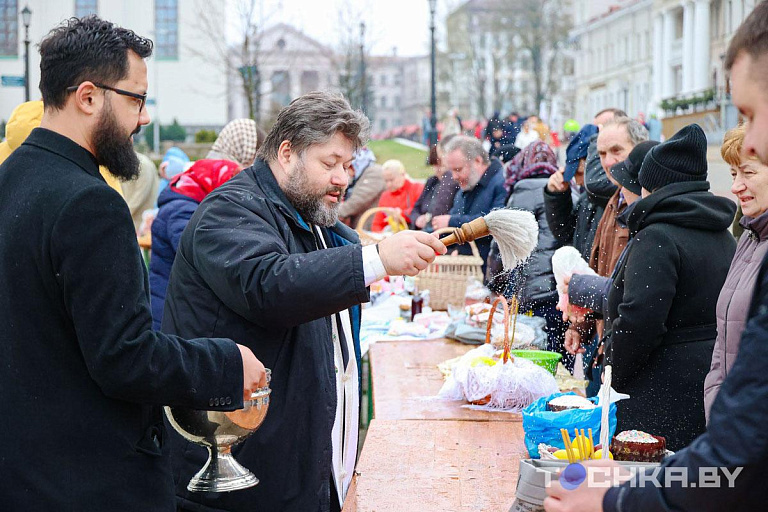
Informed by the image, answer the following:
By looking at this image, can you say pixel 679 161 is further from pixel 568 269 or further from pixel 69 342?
pixel 69 342

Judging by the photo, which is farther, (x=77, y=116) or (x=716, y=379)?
(x=716, y=379)

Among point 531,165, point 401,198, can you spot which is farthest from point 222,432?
point 401,198

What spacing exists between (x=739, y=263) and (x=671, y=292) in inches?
24.9

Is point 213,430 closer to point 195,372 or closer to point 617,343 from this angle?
point 195,372

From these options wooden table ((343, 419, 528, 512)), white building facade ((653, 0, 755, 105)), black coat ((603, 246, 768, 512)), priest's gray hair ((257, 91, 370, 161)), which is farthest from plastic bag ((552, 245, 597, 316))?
white building facade ((653, 0, 755, 105))

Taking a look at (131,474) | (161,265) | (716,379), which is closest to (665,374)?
(716,379)

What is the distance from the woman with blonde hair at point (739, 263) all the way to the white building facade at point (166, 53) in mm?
43975

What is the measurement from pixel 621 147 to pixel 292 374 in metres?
2.98

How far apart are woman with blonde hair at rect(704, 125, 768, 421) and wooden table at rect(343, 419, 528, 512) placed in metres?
0.75

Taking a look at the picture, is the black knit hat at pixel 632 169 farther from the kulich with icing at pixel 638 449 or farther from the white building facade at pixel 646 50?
the white building facade at pixel 646 50

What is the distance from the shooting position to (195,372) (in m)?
2.26

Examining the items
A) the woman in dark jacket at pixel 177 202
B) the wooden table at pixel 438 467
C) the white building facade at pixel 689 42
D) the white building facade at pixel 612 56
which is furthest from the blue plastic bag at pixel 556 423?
the white building facade at pixel 612 56

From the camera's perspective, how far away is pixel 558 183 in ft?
19.2

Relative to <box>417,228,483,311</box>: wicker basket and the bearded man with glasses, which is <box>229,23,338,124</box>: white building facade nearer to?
<box>417,228,483,311</box>: wicker basket
